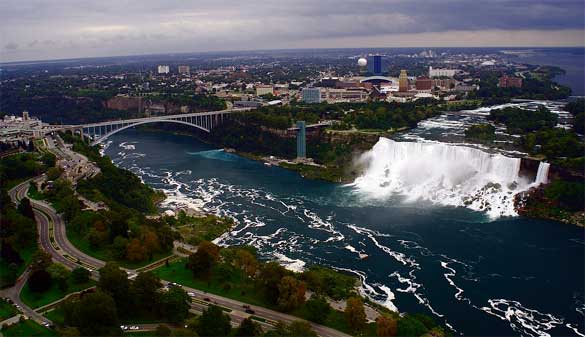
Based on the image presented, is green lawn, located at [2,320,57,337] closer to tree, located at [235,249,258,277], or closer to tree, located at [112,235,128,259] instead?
tree, located at [112,235,128,259]

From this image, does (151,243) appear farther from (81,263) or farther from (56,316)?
(56,316)

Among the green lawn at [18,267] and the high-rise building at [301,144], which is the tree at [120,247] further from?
the high-rise building at [301,144]

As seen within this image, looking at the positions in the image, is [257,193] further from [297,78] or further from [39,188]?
[297,78]

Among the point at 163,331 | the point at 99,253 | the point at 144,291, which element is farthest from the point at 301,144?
the point at 163,331

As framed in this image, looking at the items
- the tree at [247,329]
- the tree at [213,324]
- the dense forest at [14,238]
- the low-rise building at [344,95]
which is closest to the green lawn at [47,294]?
the dense forest at [14,238]

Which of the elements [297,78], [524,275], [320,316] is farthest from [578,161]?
[297,78]

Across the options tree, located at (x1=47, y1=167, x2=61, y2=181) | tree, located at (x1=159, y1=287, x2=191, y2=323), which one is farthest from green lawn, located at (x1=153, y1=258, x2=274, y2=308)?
tree, located at (x1=47, y1=167, x2=61, y2=181)
